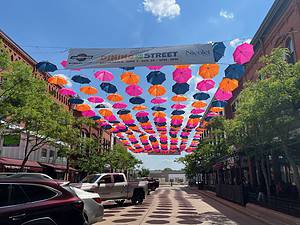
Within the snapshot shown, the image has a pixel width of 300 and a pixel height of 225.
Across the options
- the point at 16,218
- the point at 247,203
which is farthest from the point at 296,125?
the point at 16,218

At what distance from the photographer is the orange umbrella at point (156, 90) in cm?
1840

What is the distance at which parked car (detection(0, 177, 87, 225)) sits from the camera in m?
5.39

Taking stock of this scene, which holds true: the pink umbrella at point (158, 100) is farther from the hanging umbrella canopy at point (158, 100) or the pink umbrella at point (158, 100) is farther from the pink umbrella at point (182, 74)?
the pink umbrella at point (182, 74)

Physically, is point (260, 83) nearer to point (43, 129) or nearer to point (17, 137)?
point (43, 129)

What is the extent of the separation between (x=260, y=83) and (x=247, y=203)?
8.18 meters

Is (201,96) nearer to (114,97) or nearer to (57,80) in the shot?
(114,97)

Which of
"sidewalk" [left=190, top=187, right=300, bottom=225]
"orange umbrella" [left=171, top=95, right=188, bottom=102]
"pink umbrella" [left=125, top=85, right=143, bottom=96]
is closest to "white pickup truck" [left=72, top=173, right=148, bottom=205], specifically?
"pink umbrella" [left=125, top=85, right=143, bottom=96]

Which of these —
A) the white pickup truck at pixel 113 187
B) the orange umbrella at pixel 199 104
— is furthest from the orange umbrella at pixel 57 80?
the orange umbrella at pixel 199 104

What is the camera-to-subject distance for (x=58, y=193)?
612 centimetres

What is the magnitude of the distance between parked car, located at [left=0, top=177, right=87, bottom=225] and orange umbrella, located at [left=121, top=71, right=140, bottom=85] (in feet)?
36.3

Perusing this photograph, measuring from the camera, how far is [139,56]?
14.7m

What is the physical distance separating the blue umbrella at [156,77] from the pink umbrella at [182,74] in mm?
732

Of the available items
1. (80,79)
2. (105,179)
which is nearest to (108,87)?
(80,79)

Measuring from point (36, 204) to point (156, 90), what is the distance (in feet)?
43.9
